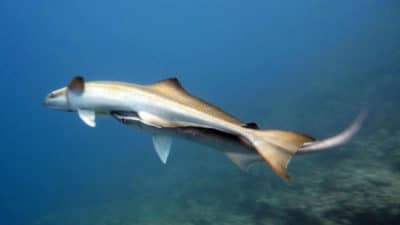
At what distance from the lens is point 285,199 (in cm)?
1023

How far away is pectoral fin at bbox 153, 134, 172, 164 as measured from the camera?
320 cm

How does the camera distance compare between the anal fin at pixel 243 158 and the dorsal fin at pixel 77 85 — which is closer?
the dorsal fin at pixel 77 85

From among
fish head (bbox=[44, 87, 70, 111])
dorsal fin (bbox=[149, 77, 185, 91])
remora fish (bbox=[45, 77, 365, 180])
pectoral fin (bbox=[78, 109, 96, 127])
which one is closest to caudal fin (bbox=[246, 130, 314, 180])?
remora fish (bbox=[45, 77, 365, 180])

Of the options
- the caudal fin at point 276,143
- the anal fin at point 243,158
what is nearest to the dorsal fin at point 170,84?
the anal fin at point 243,158

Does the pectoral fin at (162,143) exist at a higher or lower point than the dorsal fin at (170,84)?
lower

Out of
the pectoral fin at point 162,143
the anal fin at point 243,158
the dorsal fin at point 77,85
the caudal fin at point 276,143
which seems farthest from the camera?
the pectoral fin at point 162,143

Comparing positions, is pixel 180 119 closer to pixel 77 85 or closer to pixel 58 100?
pixel 77 85

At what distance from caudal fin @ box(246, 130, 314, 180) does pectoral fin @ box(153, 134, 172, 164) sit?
0.81 meters

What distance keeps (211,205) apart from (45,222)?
1463 centimetres

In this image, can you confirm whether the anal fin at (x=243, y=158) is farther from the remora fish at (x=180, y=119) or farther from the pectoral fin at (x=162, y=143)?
the pectoral fin at (x=162, y=143)

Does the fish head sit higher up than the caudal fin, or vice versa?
the caudal fin

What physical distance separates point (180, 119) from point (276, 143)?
0.71 meters

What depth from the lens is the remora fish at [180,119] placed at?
2648 millimetres

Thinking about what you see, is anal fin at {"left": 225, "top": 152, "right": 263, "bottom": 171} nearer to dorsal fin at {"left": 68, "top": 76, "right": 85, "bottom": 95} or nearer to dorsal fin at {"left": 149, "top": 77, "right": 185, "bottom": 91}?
dorsal fin at {"left": 149, "top": 77, "right": 185, "bottom": 91}
